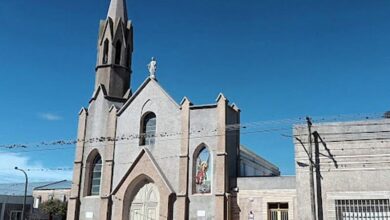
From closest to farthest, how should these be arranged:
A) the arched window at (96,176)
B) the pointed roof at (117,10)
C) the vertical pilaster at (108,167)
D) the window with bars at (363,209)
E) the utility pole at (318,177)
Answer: the window with bars at (363,209) < the utility pole at (318,177) < the vertical pilaster at (108,167) < the arched window at (96,176) < the pointed roof at (117,10)

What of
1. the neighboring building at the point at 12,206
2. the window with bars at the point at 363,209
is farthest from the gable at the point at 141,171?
the neighboring building at the point at 12,206

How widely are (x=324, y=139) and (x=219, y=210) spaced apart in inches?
314

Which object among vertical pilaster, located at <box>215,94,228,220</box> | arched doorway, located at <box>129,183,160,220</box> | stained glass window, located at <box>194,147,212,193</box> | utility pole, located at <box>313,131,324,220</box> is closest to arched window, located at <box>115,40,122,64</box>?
arched doorway, located at <box>129,183,160,220</box>

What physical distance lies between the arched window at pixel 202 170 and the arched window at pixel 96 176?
8.64 metres

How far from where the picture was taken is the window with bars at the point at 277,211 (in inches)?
1183

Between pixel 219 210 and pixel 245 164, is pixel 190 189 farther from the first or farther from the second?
pixel 245 164

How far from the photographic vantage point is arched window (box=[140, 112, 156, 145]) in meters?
36.0

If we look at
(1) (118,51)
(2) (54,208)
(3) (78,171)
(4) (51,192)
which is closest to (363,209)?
(3) (78,171)

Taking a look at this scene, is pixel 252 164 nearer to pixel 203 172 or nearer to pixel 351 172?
pixel 203 172

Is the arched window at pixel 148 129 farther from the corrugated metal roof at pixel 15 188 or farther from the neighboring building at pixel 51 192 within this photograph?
the corrugated metal roof at pixel 15 188

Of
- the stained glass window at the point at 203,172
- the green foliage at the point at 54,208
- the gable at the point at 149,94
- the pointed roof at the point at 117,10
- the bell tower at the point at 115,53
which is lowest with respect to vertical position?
the green foliage at the point at 54,208

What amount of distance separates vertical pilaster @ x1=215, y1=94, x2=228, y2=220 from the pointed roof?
1418cm

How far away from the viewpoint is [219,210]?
30828 mm

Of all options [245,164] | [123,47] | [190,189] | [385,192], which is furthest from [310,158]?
[123,47]
